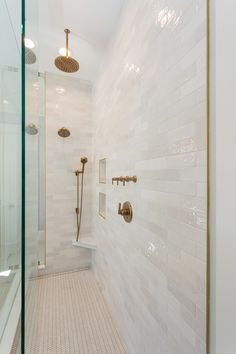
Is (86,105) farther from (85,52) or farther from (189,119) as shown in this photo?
(189,119)

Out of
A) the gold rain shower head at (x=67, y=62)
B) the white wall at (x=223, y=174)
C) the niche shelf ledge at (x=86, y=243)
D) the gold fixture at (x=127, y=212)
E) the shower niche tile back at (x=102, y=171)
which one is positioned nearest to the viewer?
the white wall at (x=223, y=174)

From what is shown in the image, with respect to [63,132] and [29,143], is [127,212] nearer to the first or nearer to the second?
[29,143]

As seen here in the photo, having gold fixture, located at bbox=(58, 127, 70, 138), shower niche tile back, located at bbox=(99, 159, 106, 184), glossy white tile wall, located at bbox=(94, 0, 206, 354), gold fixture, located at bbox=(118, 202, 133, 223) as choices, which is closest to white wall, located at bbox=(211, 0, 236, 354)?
glossy white tile wall, located at bbox=(94, 0, 206, 354)

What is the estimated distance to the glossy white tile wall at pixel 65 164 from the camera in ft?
6.98

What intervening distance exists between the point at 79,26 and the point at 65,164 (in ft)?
4.49

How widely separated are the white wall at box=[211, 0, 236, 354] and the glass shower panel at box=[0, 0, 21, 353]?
3.47ft

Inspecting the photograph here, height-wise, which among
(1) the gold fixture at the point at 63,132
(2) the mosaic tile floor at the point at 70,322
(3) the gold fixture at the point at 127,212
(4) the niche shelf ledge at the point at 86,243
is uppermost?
(1) the gold fixture at the point at 63,132

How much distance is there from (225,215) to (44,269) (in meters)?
2.21

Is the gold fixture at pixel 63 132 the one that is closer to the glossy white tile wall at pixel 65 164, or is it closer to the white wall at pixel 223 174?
the glossy white tile wall at pixel 65 164

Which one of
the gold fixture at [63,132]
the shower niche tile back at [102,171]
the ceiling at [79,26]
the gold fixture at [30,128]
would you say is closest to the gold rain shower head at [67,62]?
the ceiling at [79,26]

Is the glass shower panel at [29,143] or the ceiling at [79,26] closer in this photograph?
the glass shower panel at [29,143]

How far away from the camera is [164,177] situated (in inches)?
29.4

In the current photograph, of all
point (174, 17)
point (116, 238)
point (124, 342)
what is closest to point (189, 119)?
point (174, 17)

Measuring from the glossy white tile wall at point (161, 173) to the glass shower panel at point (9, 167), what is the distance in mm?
691
